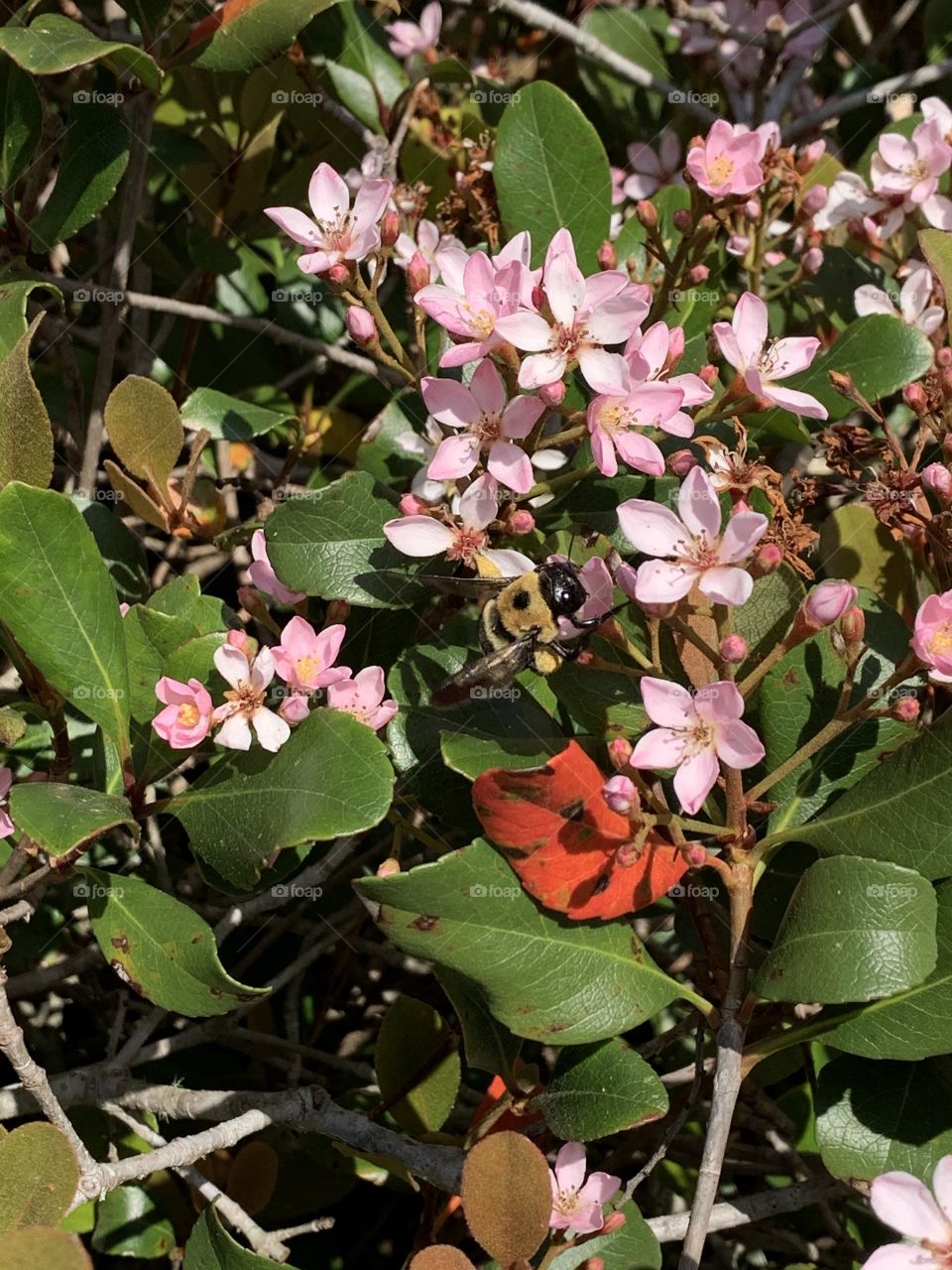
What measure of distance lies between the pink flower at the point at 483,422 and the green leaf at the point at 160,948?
0.72 metres

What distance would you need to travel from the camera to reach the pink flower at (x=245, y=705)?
1.81 m

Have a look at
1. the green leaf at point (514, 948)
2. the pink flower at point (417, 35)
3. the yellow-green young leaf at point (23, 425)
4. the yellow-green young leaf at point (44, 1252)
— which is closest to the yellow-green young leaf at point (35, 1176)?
the yellow-green young leaf at point (44, 1252)

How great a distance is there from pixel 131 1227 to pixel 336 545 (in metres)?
1.28

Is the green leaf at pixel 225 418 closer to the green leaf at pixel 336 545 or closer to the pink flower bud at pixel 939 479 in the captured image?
the green leaf at pixel 336 545

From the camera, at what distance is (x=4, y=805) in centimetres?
196

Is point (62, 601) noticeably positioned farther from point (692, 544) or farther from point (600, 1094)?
point (600, 1094)

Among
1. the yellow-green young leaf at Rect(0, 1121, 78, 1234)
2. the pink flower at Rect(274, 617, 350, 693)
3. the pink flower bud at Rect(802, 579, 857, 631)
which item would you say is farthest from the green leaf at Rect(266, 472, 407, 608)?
the yellow-green young leaf at Rect(0, 1121, 78, 1234)

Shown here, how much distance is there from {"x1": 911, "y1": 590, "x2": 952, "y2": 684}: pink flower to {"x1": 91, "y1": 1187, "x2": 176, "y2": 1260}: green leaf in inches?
63.7

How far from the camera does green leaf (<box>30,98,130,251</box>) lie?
7.52ft

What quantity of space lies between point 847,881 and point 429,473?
0.79 metres

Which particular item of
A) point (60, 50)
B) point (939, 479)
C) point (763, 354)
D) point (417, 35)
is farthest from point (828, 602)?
point (417, 35)

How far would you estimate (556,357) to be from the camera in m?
1.77

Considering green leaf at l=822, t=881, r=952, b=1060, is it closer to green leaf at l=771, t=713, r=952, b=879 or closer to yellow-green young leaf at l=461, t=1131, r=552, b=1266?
green leaf at l=771, t=713, r=952, b=879

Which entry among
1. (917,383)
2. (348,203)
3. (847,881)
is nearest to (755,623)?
(847,881)
